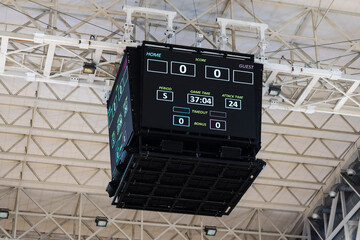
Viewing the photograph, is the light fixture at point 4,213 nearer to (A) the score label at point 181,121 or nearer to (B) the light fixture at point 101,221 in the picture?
(B) the light fixture at point 101,221

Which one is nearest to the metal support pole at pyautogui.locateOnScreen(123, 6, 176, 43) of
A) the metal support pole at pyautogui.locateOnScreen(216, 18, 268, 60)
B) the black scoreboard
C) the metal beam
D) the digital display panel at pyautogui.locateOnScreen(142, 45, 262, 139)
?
the black scoreboard

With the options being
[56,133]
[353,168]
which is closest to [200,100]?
[56,133]

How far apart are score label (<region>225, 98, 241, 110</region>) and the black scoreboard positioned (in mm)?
12

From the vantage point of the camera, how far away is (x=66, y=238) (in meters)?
32.6

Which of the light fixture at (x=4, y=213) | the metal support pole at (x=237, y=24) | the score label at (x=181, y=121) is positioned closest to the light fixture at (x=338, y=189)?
the metal support pole at (x=237, y=24)

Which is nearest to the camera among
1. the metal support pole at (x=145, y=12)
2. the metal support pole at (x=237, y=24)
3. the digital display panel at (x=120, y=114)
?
the digital display panel at (x=120, y=114)

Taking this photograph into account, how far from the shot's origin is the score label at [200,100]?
19922 millimetres

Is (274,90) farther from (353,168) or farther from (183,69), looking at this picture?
(353,168)

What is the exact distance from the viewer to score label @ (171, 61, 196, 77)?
20.2m

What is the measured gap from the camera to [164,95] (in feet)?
65.0

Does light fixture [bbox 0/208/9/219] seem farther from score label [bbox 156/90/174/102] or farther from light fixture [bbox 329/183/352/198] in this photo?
score label [bbox 156/90/174/102]

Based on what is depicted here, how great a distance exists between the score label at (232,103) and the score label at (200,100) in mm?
379

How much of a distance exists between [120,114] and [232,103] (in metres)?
2.85

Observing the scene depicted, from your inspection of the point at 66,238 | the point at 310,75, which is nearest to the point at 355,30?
the point at 310,75
